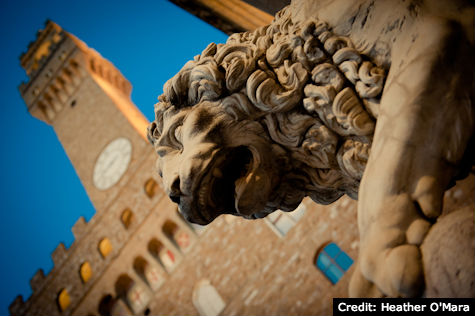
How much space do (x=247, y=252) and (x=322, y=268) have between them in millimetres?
1782

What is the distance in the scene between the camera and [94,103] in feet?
53.2

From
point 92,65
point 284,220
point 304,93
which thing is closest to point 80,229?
point 284,220

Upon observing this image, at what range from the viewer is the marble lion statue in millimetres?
954

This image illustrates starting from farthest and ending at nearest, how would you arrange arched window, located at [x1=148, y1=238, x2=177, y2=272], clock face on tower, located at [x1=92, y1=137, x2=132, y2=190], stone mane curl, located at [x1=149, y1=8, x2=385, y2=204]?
clock face on tower, located at [x1=92, y1=137, x2=132, y2=190] < arched window, located at [x1=148, y1=238, x2=177, y2=272] < stone mane curl, located at [x1=149, y1=8, x2=385, y2=204]

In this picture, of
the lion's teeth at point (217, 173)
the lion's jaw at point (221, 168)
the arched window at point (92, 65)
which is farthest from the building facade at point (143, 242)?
the lion's teeth at point (217, 173)

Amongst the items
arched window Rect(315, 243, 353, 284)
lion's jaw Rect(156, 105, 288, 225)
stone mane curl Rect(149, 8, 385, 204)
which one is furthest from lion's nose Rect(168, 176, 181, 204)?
arched window Rect(315, 243, 353, 284)

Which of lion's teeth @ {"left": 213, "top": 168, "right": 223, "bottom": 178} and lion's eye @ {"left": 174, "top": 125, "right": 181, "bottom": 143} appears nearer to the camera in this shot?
lion's teeth @ {"left": 213, "top": 168, "right": 223, "bottom": 178}

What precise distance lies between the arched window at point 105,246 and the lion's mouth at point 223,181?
37.8ft

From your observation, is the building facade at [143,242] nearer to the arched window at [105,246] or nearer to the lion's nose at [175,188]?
the arched window at [105,246]

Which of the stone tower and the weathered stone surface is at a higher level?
the stone tower

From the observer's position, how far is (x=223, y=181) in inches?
57.8

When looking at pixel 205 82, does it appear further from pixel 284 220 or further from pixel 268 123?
pixel 284 220

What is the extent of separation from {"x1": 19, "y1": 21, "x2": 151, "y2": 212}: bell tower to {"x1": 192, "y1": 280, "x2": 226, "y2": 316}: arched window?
5.01 meters

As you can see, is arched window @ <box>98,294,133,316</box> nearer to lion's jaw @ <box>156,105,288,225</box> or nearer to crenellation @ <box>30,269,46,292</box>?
crenellation @ <box>30,269,46,292</box>
